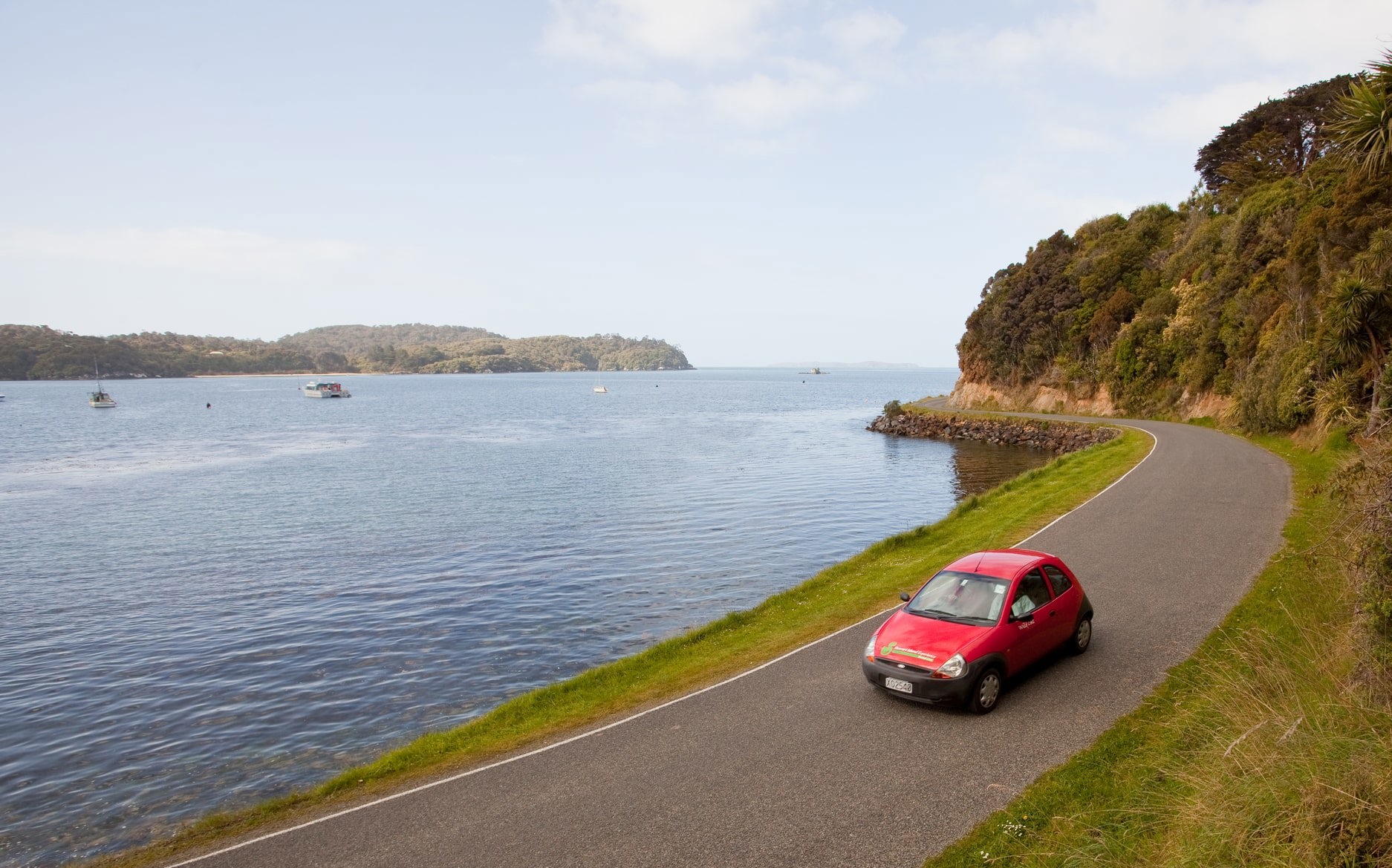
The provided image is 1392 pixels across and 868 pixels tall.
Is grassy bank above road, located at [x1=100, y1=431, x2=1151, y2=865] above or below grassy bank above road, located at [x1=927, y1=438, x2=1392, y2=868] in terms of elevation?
below

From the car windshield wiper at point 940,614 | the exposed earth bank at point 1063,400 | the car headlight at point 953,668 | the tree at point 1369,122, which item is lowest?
the car headlight at point 953,668

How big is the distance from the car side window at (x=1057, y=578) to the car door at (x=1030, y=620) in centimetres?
16

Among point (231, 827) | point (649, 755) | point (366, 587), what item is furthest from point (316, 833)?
point (366, 587)

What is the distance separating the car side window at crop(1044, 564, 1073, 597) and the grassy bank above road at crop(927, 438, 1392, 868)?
185 centimetres

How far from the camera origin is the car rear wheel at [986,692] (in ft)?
35.6

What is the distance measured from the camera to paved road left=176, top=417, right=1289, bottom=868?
8477mm

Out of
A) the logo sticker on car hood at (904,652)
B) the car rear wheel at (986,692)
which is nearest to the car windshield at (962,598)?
the car rear wheel at (986,692)

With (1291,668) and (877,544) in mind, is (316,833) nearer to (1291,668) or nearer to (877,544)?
(1291,668)

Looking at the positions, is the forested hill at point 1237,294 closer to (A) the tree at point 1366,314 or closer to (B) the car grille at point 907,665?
(A) the tree at point 1366,314

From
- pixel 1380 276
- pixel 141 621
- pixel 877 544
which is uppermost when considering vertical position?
pixel 1380 276

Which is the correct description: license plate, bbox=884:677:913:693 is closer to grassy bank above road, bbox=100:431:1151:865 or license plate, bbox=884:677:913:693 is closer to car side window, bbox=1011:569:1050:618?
car side window, bbox=1011:569:1050:618

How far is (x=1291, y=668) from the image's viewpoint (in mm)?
10625

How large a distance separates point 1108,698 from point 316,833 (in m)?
10.5

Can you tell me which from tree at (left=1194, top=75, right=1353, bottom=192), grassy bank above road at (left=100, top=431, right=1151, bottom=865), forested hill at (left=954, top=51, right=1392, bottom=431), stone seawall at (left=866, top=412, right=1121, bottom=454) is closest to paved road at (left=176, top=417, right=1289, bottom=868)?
grassy bank above road at (left=100, top=431, right=1151, bottom=865)
